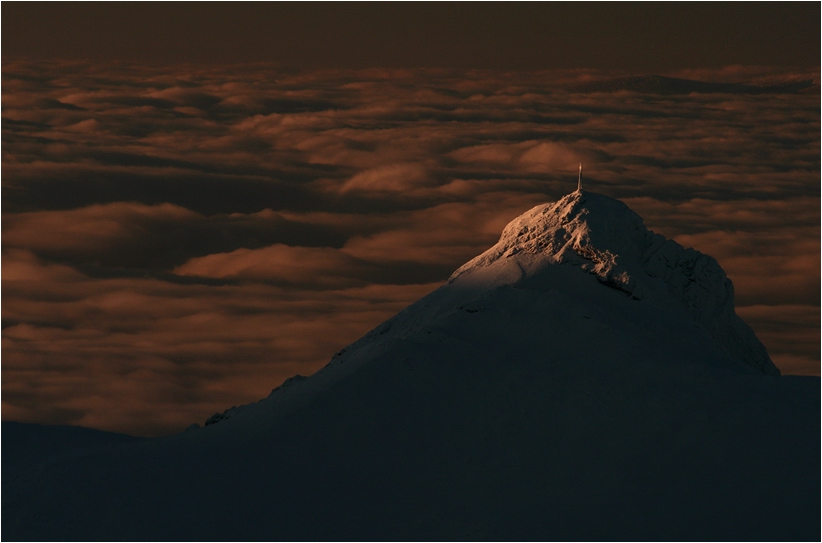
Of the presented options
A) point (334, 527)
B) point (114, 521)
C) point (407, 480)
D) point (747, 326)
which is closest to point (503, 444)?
point (407, 480)

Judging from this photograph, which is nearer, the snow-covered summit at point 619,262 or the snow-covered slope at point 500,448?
the snow-covered slope at point 500,448

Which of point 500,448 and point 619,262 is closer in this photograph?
point 500,448

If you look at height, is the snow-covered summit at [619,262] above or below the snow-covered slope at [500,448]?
above

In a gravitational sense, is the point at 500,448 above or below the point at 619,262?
below

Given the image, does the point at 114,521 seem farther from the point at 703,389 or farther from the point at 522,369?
the point at 703,389
